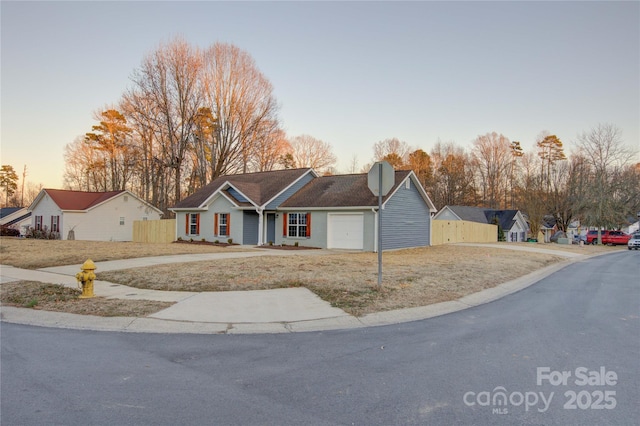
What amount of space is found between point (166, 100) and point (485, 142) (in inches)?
1803

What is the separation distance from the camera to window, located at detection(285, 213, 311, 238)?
1001 inches

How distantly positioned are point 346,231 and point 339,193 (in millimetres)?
2770

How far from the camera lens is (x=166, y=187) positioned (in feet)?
139

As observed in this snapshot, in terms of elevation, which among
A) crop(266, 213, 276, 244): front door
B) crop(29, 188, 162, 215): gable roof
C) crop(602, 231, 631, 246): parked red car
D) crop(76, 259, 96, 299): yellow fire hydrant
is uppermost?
crop(29, 188, 162, 215): gable roof

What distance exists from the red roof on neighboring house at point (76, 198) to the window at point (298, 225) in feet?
65.4

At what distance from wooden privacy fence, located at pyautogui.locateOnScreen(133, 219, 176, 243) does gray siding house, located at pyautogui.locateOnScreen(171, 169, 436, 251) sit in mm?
1681

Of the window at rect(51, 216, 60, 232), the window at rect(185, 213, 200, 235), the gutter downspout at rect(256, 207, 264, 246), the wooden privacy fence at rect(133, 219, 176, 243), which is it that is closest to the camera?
the gutter downspout at rect(256, 207, 264, 246)

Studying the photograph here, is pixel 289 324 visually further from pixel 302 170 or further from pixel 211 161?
pixel 211 161

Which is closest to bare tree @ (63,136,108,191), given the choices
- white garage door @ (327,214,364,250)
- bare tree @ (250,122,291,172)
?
bare tree @ (250,122,291,172)

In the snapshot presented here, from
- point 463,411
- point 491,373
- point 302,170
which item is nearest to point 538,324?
point 491,373

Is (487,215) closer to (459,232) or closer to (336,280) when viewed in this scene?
(459,232)

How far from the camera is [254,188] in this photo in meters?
28.5

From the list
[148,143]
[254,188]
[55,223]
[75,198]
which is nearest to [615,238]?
[254,188]

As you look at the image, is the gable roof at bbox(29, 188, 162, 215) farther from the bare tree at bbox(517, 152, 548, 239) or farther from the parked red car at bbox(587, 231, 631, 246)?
the parked red car at bbox(587, 231, 631, 246)
